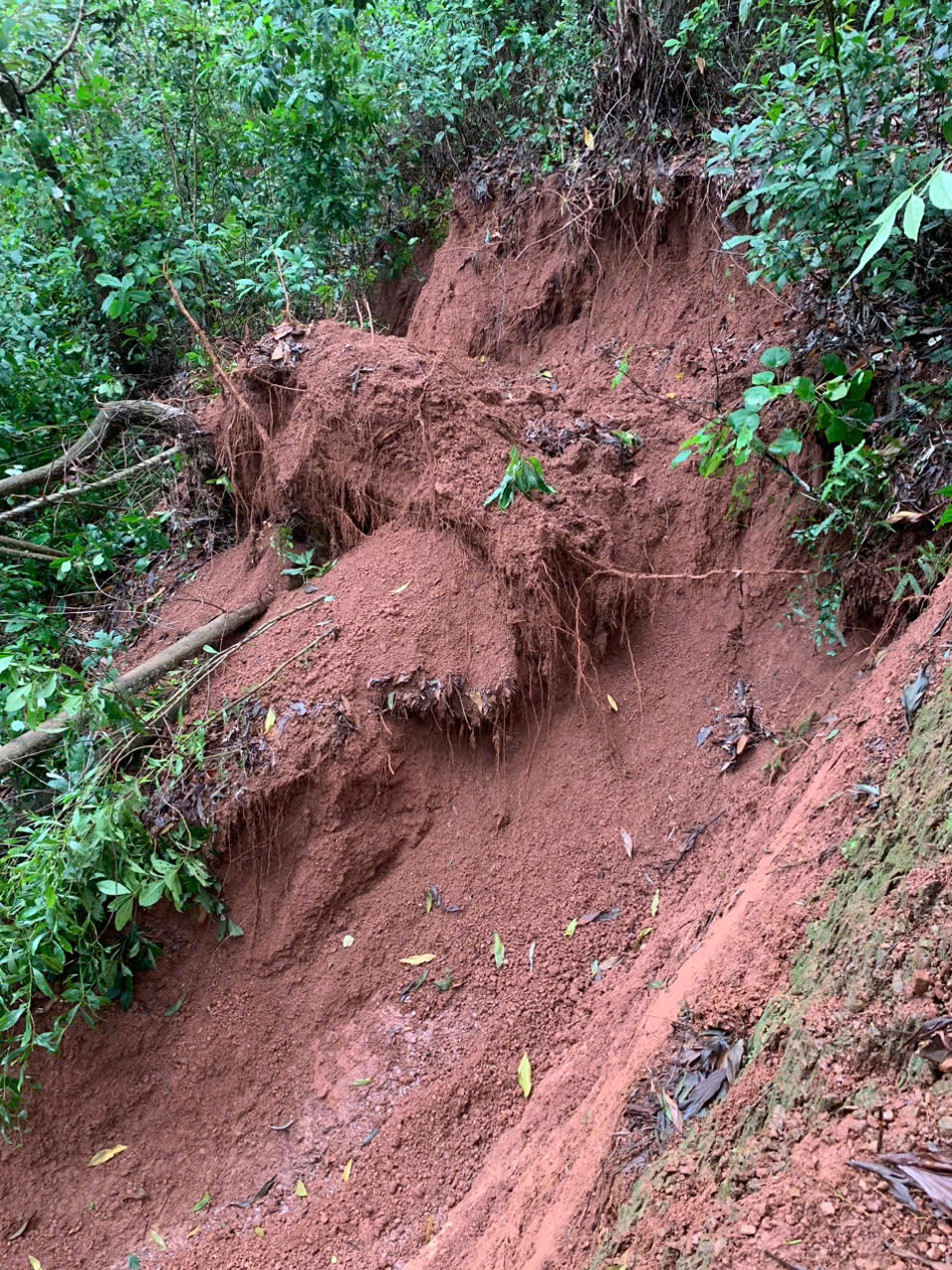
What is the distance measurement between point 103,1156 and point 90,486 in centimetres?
402

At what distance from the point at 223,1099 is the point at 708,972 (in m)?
2.45

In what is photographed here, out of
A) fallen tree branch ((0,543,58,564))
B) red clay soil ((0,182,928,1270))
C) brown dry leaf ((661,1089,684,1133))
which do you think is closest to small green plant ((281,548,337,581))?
red clay soil ((0,182,928,1270))

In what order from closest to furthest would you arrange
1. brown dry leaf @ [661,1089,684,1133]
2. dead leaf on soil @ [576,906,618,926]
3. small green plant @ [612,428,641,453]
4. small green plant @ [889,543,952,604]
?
brown dry leaf @ [661,1089,684,1133] → small green plant @ [889,543,952,604] → dead leaf on soil @ [576,906,618,926] → small green plant @ [612,428,641,453]

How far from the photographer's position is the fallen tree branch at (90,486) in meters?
5.18

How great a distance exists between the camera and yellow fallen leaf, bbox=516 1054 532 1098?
10.00 feet

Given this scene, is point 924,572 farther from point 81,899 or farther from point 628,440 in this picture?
point 81,899

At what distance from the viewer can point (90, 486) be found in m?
5.38

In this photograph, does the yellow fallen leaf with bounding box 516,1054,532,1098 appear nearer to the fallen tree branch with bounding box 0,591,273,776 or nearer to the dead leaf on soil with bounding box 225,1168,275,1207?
the dead leaf on soil with bounding box 225,1168,275,1207

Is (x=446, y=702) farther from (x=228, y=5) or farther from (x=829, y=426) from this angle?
(x=228, y=5)

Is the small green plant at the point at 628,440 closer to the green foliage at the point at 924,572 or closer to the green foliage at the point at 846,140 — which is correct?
the green foliage at the point at 846,140

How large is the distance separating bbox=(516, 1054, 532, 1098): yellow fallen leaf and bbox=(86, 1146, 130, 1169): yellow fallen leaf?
1.86 m

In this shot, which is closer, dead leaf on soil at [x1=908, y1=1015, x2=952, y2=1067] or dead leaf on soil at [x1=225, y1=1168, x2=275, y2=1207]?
dead leaf on soil at [x1=908, y1=1015, x2=952, y2=1067]

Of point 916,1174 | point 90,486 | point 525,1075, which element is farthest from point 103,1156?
point 90,486

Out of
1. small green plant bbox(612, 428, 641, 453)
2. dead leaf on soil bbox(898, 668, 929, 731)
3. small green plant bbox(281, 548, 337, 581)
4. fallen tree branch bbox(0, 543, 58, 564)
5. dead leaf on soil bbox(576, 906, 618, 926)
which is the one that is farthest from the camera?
fallen tree branch bbox(0, 543, 58, 564)
